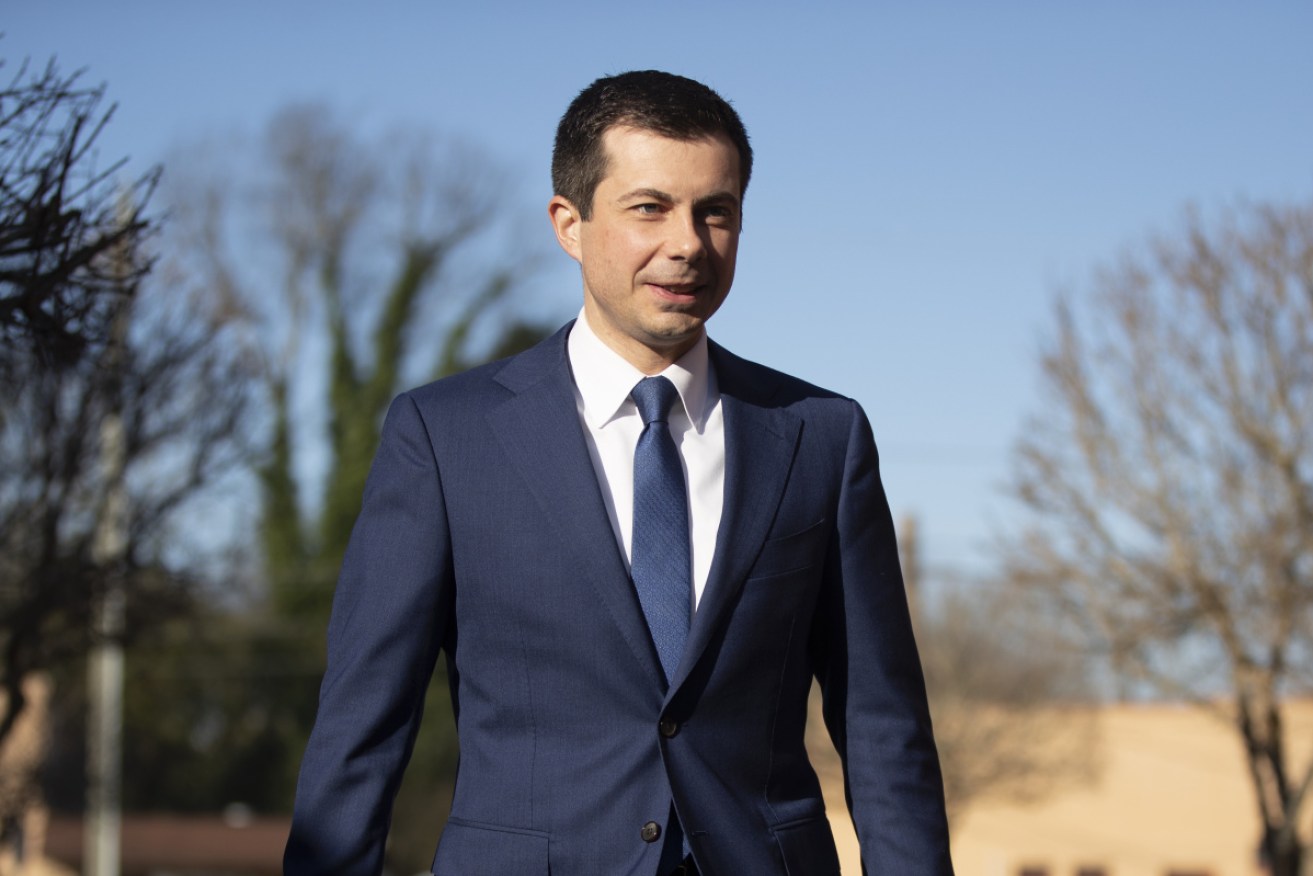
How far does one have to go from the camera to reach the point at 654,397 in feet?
10.6

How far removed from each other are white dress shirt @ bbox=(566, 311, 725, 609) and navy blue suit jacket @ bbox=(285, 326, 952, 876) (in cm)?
4

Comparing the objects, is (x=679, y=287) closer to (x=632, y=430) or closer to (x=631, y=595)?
(x=632, y=430)

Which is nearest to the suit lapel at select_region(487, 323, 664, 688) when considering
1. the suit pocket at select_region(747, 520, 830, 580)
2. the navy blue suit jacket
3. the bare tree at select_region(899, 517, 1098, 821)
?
the navy blue suit jacket

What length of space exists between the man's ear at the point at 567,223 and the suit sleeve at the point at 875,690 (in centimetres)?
59

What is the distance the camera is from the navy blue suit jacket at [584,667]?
118 inches

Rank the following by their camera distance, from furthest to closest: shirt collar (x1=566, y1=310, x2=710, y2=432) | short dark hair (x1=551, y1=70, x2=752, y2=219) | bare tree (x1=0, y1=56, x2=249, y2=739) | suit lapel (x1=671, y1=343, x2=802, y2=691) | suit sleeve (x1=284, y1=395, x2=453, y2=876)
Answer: bare tree (x1=0, y1=56, x2=249, y2=739), shirt collar (x1=566, y1=310, x2=710, y2=432), short dark hair (x1=551, y1=70, x2=752, y2=219), suit lapel (x1=671, y1=343, x2=802, y2=691), suit sleeve (x1=284, y1=395, x2=453, y2=876)

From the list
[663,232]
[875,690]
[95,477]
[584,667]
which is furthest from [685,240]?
[95,477]

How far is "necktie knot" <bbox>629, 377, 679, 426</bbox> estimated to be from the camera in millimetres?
3219

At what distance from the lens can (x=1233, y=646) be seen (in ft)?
63.7

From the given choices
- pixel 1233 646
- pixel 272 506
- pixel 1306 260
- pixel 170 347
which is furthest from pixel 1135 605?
pixel 272 506

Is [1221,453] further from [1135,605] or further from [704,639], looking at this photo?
[704,639]

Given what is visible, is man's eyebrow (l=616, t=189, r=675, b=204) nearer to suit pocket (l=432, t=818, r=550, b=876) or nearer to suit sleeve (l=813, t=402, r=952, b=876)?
suit sleeve (l=813, t=402, r=952, b=876)

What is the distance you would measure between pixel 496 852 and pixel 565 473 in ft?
2.02

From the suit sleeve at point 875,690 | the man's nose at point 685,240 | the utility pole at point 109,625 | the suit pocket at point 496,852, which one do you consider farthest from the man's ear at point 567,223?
the utility pole at point 109,625
